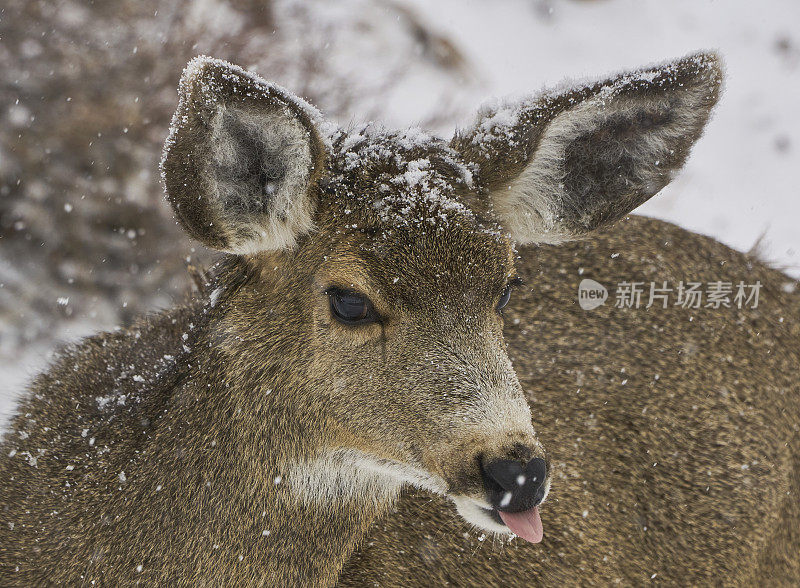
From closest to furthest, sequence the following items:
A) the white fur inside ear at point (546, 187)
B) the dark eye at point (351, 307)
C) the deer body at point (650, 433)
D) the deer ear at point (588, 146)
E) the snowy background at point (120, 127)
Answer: the dark eye at point (351, 307)
the deer ear at point (588, 146)
the white fur inside ear at point (546, 187)
the deer body at point (650, 433)
the snowy background at point (120, 127)

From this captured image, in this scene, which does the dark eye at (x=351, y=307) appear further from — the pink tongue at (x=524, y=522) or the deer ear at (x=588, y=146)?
the pink tongue at (x=524, y=522)

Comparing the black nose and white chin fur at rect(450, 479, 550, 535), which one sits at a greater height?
the black nose

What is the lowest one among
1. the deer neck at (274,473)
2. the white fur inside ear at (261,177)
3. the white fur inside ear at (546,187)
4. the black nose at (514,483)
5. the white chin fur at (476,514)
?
the deer neck at (274,473)

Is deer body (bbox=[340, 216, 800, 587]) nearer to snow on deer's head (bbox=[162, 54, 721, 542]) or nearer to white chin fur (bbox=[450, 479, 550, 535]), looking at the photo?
snow on deer's head (bbox=[162, 54, 721, 542])

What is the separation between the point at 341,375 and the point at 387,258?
418mm

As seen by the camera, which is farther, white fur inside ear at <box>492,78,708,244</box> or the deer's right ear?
white fur inside ear at <box>492,78,708,244</box>

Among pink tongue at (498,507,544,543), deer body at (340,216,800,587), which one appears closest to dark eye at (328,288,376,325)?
pink tongue at (498,507,544,543)

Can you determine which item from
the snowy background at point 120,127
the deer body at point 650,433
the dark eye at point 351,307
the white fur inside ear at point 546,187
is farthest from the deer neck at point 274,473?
the snowy background at point 120,127

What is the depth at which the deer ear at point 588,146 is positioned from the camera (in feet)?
9.18

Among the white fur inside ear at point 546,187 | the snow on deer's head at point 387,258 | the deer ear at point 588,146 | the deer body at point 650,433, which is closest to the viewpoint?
the snow on deer's head at point 387,258

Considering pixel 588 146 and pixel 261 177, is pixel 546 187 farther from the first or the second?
pixel 261 177

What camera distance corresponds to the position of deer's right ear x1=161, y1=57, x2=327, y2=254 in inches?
92.6

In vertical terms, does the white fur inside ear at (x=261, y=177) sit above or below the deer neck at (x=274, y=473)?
above

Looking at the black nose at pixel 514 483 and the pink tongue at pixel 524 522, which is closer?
the black nose at pixel 514 483
